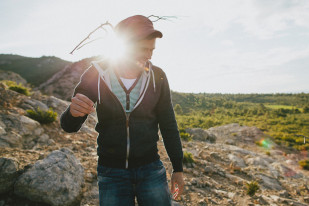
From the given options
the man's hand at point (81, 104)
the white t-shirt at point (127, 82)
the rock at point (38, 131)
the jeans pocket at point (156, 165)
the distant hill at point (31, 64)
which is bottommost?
the rock at point (38, 131)

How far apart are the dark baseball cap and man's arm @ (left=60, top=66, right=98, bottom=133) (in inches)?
17.5

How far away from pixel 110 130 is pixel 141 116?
11.5 inches

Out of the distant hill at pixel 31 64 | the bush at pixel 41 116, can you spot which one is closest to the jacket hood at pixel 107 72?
the bush at pixel 41 116

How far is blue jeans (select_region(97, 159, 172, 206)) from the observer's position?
1.37 metres

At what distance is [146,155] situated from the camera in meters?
1.56

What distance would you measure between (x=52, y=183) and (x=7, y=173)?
2.15ft

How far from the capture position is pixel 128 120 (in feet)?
4.90

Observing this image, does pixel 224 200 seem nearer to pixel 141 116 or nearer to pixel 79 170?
pixel 79 170

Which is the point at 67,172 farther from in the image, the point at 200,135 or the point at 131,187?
the point at 200,135

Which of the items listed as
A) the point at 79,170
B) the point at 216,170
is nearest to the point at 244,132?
the point at 216,170

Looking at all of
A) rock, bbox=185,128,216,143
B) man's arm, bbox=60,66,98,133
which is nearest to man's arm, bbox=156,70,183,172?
man's arm, bbox=60,66,98,133

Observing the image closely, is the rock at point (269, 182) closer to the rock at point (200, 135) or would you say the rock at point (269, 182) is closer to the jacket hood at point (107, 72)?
the rock at point (200, 135)

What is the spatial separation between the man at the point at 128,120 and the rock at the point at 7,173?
1.95 metres

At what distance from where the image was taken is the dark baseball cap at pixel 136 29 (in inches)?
60.4
